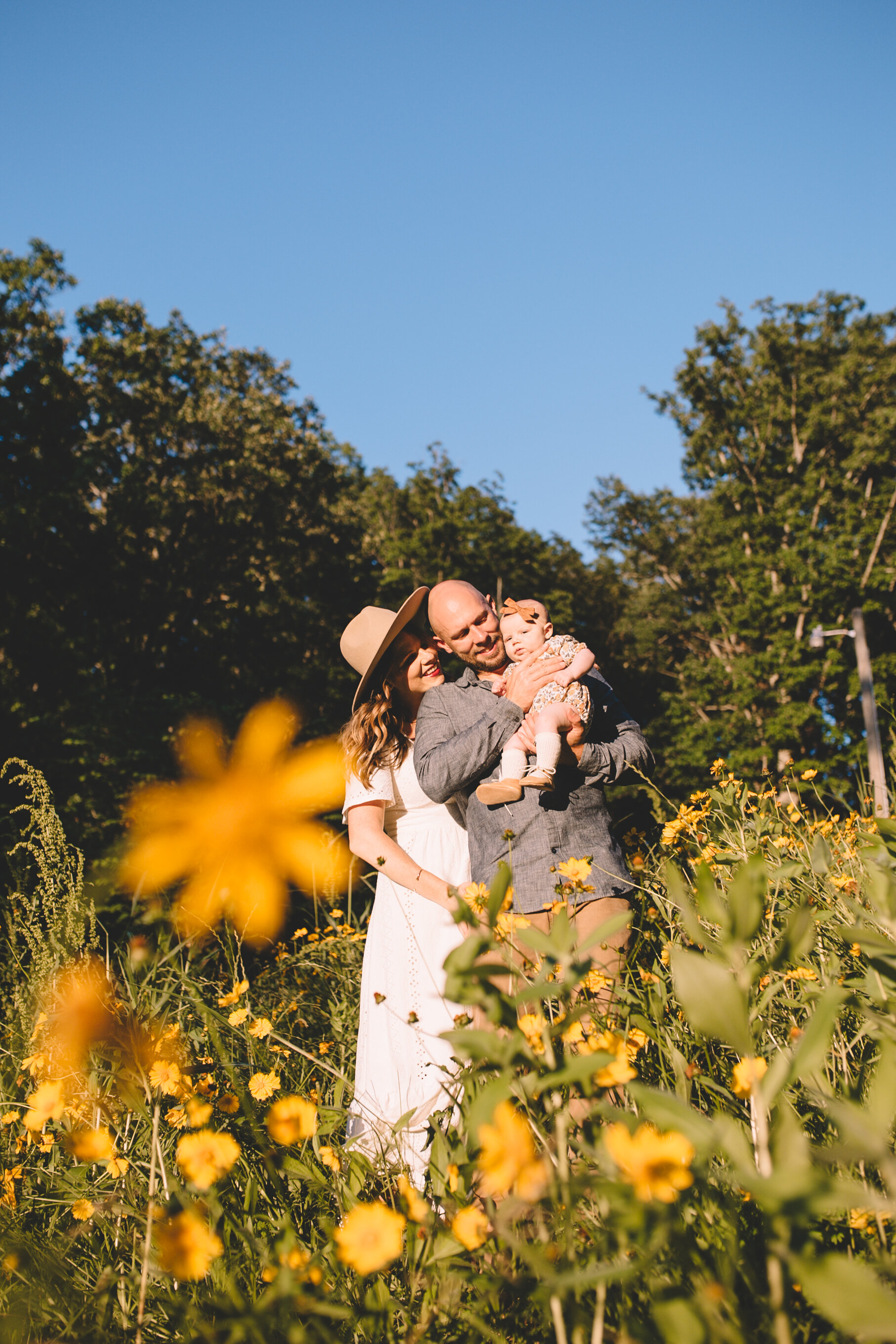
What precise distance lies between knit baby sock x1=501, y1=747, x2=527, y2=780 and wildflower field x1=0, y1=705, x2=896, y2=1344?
0.30 m

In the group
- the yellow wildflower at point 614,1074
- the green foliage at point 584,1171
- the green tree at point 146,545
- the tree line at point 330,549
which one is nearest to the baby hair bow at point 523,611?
the green foliage at point 584,1171

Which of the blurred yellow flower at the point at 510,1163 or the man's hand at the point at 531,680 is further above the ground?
the man's hand at the point at 531,680

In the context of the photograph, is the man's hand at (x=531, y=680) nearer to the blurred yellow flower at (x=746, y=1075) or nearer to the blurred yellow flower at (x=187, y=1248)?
the blurred yellow flower at (x=746, y=1075)

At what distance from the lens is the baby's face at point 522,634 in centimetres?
213

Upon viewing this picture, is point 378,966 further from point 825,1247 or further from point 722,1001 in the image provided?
point 722,1001

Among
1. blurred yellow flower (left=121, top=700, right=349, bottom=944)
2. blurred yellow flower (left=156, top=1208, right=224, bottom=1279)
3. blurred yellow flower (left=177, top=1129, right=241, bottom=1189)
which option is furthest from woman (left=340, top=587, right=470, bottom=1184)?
blurred yellow flower (left=121, top=700, right=349, bottom=944)

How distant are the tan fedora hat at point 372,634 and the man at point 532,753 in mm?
144

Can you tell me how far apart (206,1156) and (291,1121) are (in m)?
0.11

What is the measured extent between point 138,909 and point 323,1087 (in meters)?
3.73

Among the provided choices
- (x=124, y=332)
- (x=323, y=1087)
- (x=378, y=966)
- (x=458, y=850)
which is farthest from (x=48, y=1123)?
(x=124, y=332)

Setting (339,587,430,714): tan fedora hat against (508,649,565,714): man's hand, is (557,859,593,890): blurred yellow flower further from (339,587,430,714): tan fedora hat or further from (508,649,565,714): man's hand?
(339,587,430,714): tan fedora hat

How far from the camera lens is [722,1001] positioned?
57cm

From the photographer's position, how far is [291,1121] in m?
0.96

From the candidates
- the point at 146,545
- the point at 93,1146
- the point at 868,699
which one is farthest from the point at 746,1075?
the point at 146,545
